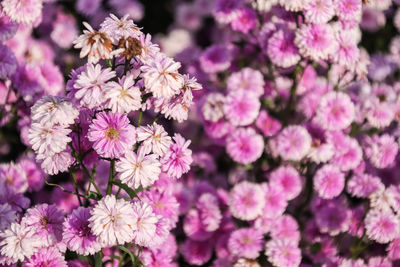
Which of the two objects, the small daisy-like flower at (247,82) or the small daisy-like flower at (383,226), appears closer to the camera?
the small daisy-like flower at (383,226)

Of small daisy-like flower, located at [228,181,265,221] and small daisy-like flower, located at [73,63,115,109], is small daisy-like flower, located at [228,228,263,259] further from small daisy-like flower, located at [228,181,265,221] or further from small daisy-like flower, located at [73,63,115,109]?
small daisy-like flower, located at [73,63,115,109]

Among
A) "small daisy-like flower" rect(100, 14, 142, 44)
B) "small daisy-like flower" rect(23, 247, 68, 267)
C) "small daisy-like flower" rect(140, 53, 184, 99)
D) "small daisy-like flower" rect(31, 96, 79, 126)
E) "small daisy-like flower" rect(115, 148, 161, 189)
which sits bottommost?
"small daisy-like flower" rect(23, 247, 68, 267)

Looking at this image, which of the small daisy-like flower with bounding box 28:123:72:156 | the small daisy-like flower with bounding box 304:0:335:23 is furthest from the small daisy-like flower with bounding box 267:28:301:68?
the small daisy-like flower with bounding box 28:123:72:156

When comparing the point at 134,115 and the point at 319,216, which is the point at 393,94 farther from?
the point at 134,115

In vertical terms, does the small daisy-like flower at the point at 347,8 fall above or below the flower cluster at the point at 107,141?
above

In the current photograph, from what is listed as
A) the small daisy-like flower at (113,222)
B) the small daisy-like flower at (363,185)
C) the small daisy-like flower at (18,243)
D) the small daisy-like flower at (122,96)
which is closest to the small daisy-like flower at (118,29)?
the small daisy-like flower at (122,96)

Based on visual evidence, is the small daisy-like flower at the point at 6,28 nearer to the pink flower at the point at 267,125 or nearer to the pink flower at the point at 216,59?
the pink flower at the point at 216,59
